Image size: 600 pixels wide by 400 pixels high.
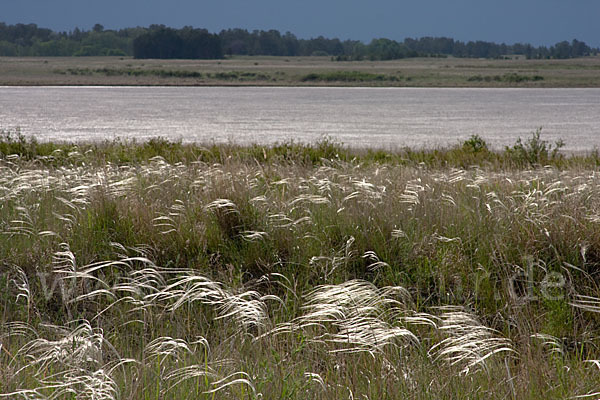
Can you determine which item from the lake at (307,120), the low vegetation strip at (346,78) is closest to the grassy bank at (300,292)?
the lake at (307,120)

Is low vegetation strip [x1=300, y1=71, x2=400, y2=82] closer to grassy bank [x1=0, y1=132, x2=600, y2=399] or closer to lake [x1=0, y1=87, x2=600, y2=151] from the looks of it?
lake [x1=0, y1=87, x2=600, y2=151]

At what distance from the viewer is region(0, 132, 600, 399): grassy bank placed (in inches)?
143

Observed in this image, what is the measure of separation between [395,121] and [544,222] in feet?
92.5

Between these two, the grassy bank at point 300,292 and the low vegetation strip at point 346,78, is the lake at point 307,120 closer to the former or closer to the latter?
the grassy bank at point 300,292

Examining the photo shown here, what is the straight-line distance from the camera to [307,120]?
33938mm

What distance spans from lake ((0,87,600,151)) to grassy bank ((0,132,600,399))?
40.0ft

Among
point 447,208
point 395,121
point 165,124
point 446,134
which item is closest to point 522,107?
point 395,121

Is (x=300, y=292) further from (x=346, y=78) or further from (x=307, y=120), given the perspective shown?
(x=346, y=78)

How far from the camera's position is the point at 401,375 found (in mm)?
3480

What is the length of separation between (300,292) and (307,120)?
2875 cm

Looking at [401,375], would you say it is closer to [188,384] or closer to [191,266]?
[188,384]

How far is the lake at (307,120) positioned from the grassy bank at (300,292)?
1218 cm

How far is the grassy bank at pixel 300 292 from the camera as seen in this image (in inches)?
143

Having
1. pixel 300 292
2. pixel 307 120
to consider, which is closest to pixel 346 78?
pixel 307 120
